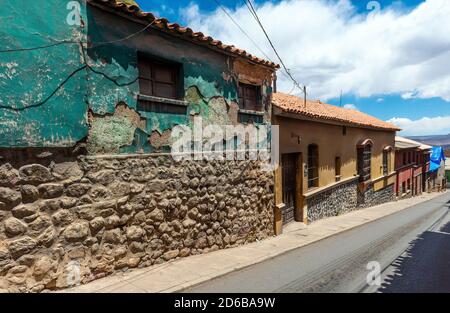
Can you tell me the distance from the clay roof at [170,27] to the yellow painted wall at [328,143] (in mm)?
2894

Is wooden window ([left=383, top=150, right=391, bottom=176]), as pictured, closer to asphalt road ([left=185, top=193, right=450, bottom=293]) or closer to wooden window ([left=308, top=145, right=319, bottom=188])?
wooden window ([left=308, top=145, right=319, bottom=188])

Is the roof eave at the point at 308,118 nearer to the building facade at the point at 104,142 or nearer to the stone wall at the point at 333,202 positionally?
the building facade at the point at 104,142

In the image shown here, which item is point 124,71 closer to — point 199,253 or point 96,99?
point 96,99

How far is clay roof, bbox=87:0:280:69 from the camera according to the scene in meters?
5.49

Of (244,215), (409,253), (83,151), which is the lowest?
(409,253)

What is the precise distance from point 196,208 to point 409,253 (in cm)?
563

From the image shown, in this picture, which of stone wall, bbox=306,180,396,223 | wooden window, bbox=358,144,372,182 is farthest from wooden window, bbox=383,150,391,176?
wooden window, bbox=358,144,372,182

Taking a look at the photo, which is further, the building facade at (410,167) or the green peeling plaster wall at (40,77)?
the building facade at (410,167)

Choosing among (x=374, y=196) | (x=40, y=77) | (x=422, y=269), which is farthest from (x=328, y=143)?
(x=40, y=77)

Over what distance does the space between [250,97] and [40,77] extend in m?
5.73

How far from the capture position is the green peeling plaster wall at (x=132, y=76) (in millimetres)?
5402

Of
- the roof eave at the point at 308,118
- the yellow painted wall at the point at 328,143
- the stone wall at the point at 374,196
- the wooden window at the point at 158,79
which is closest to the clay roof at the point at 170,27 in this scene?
the wooden window at the point at 158,79

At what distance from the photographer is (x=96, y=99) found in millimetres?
5383
